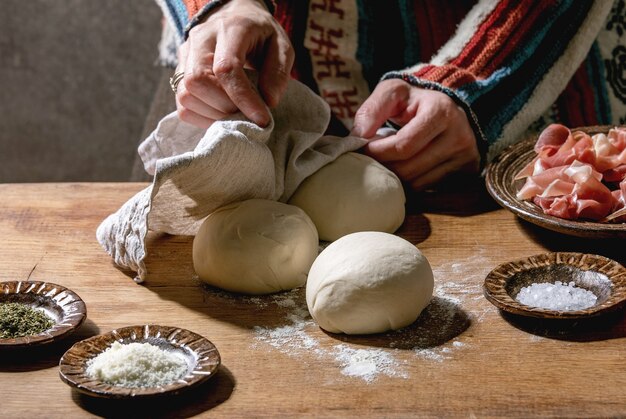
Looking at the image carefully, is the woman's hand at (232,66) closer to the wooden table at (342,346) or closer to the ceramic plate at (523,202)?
the wooden table at (342,346)

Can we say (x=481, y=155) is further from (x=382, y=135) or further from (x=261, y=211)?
(x=261, y=211)

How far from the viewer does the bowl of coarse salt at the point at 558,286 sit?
1.24 meters

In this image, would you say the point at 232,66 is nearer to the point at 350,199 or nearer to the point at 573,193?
the point at 350,199

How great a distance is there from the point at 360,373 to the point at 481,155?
887mm

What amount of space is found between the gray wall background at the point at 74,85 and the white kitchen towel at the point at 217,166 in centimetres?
192

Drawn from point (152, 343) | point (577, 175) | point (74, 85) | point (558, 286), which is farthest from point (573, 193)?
point (74, 85)

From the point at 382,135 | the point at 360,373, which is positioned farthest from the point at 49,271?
the point at 382,135

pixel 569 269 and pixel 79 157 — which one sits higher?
pixel 569 269

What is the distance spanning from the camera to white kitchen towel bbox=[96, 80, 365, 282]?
1.40m

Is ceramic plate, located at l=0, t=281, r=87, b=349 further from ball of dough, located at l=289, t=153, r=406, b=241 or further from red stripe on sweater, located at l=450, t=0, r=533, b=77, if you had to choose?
red stripe on sweater, located at l=450, t=0, r=533, b=77

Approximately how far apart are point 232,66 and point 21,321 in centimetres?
60

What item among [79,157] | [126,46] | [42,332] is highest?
[42,332]

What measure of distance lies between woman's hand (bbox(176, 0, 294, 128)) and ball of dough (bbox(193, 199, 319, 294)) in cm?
20

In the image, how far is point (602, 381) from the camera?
1.11 metres
